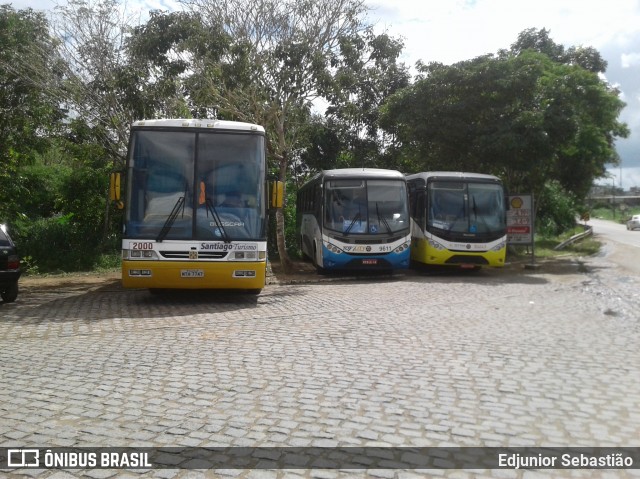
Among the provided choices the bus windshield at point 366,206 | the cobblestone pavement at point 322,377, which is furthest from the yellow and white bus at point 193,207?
the bus windshield at point 366,206

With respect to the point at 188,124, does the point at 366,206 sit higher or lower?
lower

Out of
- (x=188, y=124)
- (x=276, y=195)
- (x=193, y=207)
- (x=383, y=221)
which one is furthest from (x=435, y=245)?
(x=188, y=124)

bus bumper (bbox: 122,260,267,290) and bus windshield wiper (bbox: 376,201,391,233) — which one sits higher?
bus windshield wiper (bbox: 376,201,391,233)

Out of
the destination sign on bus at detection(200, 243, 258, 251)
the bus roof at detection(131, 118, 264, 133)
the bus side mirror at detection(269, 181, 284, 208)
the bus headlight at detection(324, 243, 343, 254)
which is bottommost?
the bus headlight at detection(324, 243, 343, 254)

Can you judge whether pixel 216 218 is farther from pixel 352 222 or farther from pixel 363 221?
pixel 363 221

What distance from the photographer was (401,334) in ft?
28.3

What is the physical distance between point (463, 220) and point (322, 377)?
41.7ft

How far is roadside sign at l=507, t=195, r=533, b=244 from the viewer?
65.9 ft

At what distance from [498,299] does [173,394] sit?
8.56 meters

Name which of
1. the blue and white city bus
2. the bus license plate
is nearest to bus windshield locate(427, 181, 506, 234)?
the blue and white city bus

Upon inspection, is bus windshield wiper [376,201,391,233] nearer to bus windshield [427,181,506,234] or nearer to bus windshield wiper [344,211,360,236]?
bus windshield wiper [344,211,360,236]

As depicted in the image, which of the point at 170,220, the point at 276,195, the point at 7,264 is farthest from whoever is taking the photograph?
the point at 276,195

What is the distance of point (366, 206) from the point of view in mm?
17156

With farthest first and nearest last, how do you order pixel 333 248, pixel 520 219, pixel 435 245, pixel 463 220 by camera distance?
pixel 520 219 → pixel 463 220 → pixel 435 245 → pixel 333 248
